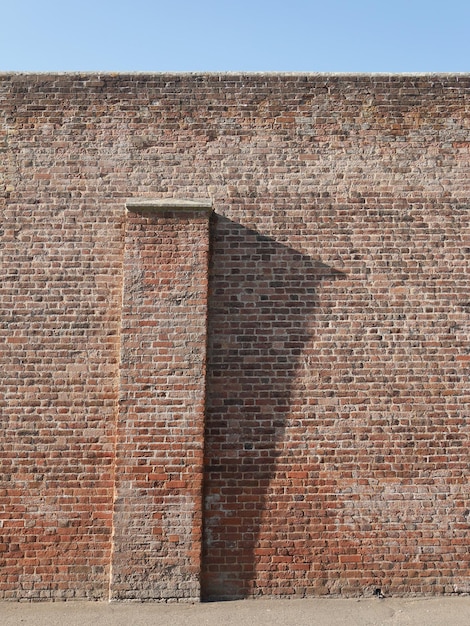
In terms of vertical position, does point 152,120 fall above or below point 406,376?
above

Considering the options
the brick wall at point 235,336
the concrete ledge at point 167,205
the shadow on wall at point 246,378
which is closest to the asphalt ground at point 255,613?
the brick wall at point 235,336

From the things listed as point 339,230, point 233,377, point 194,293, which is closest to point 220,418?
point 233,377

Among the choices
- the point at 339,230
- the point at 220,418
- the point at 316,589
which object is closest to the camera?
the point at 316,589

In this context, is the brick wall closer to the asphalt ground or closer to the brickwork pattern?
the brickwork pattern

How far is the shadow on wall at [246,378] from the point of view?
18.8 ft

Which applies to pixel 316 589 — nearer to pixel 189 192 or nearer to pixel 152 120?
pixel 189 192

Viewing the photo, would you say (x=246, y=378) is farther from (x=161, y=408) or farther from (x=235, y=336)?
(x=161, y=408)

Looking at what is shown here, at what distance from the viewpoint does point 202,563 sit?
567 centimetres

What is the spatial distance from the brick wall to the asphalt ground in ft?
0.51

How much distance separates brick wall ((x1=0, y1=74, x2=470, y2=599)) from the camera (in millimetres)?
5711

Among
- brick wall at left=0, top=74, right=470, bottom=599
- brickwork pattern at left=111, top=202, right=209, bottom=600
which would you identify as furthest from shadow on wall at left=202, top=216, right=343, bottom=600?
brickwork pattern at left=111, top=202, right=209, bottom=600

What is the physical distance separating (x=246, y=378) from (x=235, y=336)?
467mm

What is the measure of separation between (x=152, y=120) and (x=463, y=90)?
12.0ft

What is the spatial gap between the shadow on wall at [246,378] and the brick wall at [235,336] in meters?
0.02
